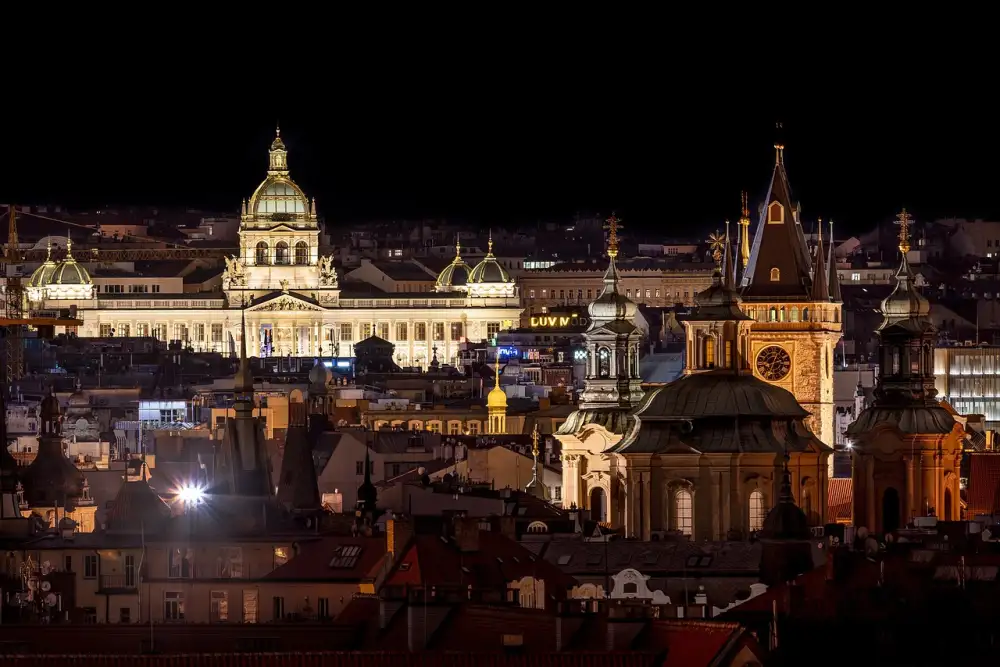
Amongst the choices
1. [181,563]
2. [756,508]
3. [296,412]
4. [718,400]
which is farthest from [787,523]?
[296,412]

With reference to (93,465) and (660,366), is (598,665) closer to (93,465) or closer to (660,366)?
(93,465)

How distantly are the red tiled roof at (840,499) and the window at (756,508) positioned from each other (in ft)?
19.9

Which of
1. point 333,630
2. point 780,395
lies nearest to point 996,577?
point 333,630

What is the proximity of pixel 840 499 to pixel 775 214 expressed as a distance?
12381 mm

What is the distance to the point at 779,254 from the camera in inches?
4338

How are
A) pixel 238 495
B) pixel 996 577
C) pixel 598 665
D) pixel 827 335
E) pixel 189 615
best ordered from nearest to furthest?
pixel 598 665 → pixel 996 577 → pixel 189 615 → pixel 238 495 → pixel 827 335

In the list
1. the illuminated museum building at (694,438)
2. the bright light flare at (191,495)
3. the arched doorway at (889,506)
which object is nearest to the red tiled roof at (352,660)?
the illuminated museum building at (694,438)

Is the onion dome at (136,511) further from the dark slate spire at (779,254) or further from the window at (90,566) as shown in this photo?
the dark slate spire at (779,254)

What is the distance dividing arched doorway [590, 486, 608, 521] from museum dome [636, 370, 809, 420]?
252 centimetres

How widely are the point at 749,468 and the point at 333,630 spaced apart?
97.4 feet

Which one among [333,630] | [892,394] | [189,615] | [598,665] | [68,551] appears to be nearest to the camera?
[598,665]

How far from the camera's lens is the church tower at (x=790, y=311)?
10819 centimetres

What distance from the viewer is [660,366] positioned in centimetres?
14112

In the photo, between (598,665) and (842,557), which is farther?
(842,557)
